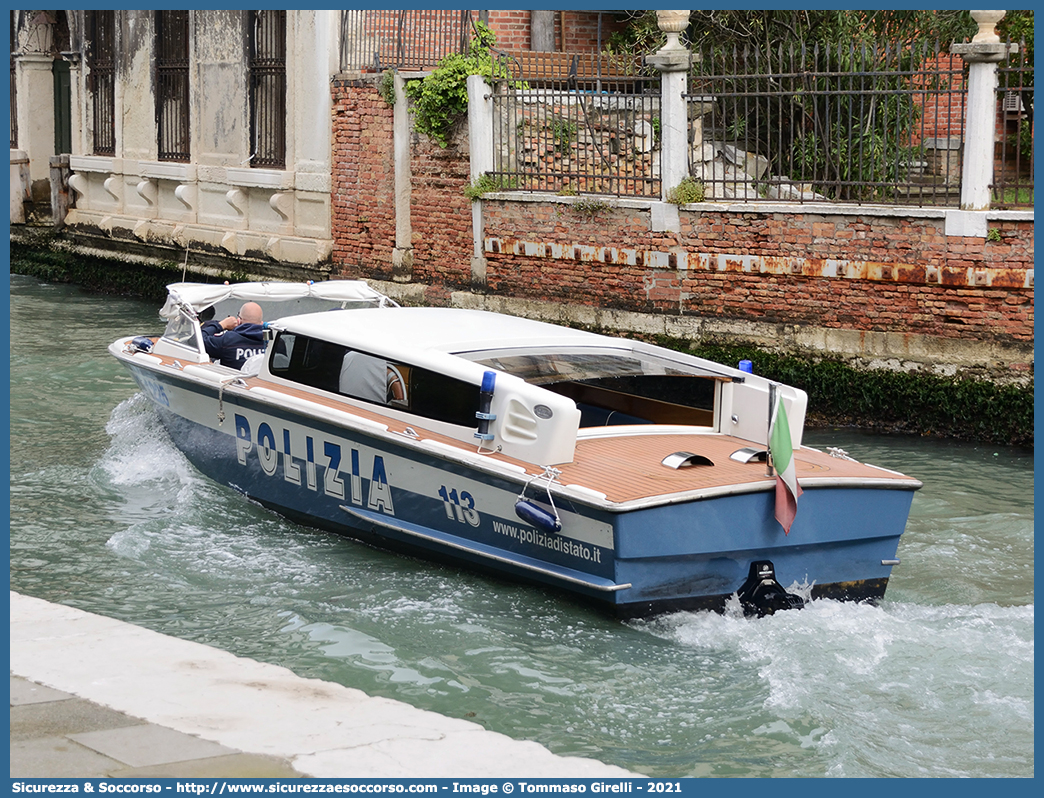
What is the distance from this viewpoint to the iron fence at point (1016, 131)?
9.93 metres

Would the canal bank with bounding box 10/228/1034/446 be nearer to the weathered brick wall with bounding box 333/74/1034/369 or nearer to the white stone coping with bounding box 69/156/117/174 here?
the weathered brick wall with bounding box 333/74/1034/369

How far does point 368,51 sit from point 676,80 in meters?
4.73

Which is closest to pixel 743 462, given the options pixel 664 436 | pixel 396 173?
pixel 664 436

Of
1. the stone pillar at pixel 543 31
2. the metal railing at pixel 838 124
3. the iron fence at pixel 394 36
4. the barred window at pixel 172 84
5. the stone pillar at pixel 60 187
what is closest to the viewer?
the metal railing at pixel 838 124

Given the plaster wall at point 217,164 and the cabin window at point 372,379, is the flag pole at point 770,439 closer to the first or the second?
the cabin window at point 372,379

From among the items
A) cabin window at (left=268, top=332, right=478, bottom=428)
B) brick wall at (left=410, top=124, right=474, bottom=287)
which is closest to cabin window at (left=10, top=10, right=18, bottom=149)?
brick wall at (left=410, top=124, right=474, bottom=287)

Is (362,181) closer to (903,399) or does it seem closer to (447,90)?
(447,90)

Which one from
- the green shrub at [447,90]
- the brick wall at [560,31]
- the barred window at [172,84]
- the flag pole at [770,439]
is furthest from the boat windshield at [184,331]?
the barred window at [172,84]

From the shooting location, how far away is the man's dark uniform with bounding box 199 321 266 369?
880 centimetres

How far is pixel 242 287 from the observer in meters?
9.89

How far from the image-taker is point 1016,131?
10.9 meters

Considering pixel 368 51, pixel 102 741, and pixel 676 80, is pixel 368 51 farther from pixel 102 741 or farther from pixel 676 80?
pixel 102 741

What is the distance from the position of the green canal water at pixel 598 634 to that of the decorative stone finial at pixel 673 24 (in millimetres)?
4791

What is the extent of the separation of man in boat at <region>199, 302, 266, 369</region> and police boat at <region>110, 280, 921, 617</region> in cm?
12
